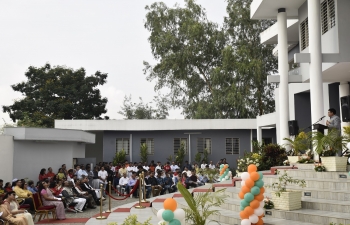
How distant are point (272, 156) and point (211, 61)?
1916 cm

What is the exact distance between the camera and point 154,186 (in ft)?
56.2

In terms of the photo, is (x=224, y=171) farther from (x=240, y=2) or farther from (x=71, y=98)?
(x=71, y=98)

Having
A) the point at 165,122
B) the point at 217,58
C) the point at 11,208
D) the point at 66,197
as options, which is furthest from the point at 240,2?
the point at 11,208

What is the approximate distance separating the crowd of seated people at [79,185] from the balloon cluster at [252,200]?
4923 mm

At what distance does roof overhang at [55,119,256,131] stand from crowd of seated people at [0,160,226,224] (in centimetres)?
327

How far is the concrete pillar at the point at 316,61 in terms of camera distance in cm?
1203

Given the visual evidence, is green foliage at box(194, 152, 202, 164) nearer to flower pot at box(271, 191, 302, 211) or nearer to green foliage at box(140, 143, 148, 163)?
green foliage at box(140, 143, 148, 163)

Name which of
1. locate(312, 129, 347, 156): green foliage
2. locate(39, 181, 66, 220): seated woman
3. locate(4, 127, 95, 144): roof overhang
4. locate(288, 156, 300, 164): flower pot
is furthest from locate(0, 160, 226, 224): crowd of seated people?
locate(312, 129, 347, 156): green foliage

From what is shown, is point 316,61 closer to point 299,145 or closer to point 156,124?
point 299,145

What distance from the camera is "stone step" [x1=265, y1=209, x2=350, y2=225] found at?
7166mm

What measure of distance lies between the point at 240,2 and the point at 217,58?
4.28 meters

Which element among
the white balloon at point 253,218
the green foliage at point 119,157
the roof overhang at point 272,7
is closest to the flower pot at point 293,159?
the white balloon at point 253,218

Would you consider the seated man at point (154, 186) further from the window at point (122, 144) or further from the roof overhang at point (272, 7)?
the window at point (122, 144)

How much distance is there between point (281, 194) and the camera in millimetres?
8133
